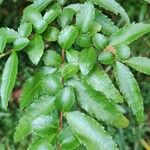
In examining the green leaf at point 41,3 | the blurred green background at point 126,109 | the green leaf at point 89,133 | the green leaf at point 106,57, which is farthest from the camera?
the blurred green background at point 126,109

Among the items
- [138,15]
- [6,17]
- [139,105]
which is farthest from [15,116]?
[139,105]

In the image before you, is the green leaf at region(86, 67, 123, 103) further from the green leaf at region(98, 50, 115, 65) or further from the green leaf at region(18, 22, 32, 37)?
the green leaf at region(18, 22, 32, 37)

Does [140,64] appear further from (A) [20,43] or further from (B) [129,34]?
(A) [20,43]

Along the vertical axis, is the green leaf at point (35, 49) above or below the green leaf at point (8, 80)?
above

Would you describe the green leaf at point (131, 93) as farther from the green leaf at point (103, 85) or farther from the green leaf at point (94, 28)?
the green leaf at point (94, 28)

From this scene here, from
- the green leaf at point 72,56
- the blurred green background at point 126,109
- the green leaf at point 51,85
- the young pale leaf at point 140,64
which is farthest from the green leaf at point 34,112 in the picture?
the blurred green background at point 126,109

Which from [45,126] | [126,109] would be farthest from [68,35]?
[126,109]

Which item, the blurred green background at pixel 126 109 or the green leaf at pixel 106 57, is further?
the blurred green background at pixel 126 109
